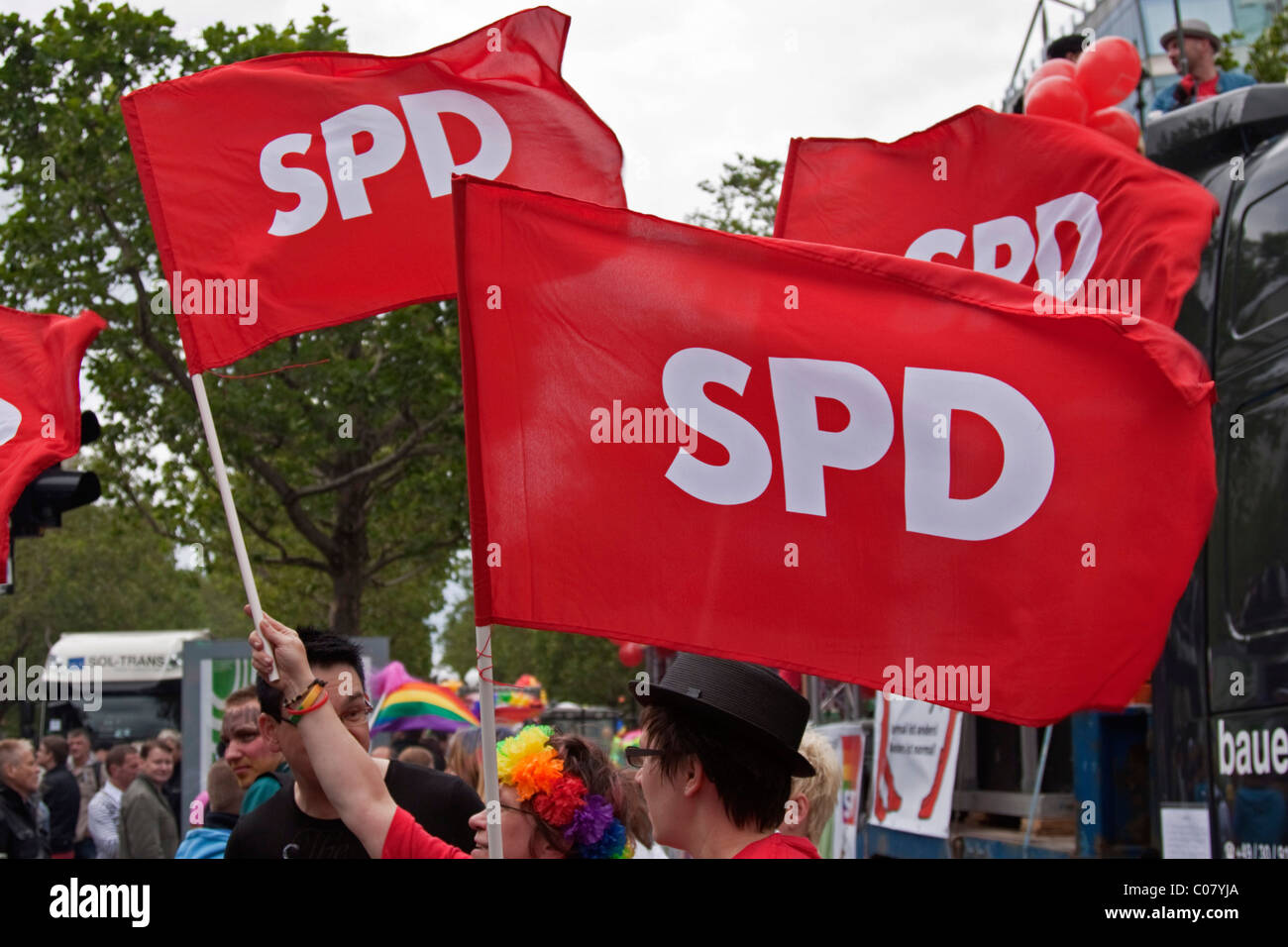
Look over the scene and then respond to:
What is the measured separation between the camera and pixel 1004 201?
6.54m

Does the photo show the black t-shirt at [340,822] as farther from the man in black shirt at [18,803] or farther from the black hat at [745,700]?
the man in black shirt at [18,803]

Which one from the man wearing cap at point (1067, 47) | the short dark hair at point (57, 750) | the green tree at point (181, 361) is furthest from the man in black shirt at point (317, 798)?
the green tree at point (181, 361)

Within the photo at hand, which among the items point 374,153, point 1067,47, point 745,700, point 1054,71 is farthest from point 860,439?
point 1067,47

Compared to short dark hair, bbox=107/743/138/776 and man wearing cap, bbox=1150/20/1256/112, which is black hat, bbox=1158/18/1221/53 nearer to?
man wearing cap, bbox=1150/20/1256/112

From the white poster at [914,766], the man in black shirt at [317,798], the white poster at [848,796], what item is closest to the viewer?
the man in black shirt at [317,798]

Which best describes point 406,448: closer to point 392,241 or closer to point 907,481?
point 392,241

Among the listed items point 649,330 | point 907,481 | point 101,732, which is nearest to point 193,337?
point 649,330

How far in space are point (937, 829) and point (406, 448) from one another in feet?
43.1

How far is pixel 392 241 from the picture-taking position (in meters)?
5.02

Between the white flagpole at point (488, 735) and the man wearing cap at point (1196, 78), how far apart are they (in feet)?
17.4

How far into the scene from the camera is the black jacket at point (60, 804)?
11.5m

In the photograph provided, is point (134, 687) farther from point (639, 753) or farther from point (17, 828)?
point (639, 753)

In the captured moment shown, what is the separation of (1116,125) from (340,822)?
5.41 metres

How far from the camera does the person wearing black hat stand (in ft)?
9.91
